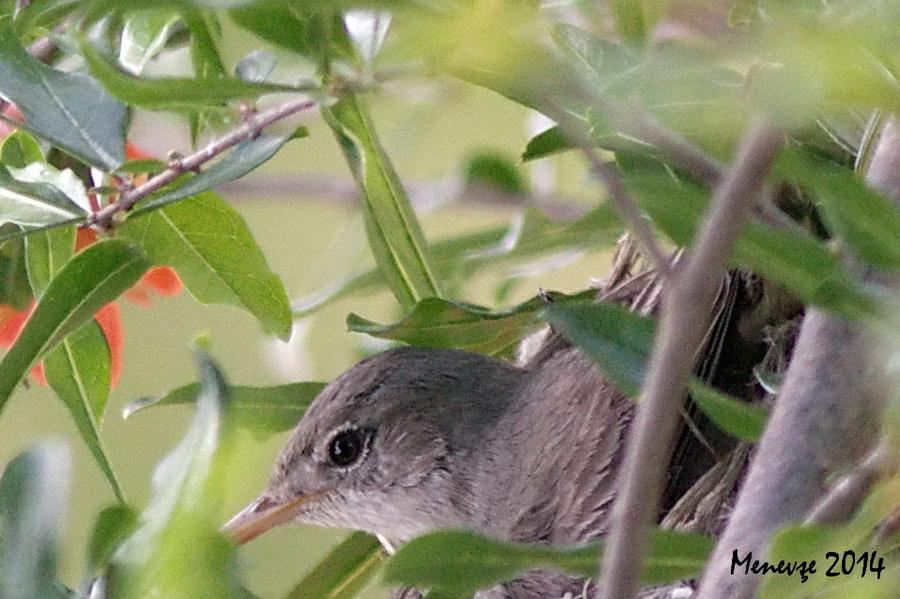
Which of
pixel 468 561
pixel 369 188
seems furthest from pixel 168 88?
pixel 468 561

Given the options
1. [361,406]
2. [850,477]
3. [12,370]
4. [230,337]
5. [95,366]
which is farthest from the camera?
[230,337]

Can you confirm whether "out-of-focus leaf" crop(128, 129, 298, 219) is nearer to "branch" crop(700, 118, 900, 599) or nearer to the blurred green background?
"branch" crop(700, 118, 900, 599)

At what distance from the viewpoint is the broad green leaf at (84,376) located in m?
1.46

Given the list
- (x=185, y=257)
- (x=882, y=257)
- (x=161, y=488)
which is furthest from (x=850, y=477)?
(x=185, y=257)

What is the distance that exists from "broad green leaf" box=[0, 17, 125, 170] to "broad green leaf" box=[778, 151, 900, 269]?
74cm

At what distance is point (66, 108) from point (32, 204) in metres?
0.11

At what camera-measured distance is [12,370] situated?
4.25 ft

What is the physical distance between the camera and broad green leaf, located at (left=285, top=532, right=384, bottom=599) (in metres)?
1.55

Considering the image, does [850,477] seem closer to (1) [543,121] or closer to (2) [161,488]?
(2) [161,488]

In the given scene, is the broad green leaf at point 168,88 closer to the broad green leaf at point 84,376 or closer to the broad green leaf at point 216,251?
the broad green leaf at point 216,251

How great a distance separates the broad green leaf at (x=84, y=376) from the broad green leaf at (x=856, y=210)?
0.92 meters

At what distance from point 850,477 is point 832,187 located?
0.65 feet

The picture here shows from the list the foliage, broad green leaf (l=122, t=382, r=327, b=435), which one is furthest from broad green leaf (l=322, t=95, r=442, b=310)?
broad green leaf (l=122, t=382, r=327, b=435)

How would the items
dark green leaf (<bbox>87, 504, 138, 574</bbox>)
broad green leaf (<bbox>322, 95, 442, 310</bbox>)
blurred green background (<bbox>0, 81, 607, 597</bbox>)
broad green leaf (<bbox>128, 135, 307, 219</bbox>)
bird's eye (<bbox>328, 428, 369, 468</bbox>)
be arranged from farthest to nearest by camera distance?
blurred green background (<bbox>0, 81, 607, 597</bbox>) → bird's eye (<bbox>328, 428, 369, 468</bbox>) → broad green leaf (<bbox>322, 95, 442, 310</bbox>) → broad green leaf (<bbox>128, 135, 307, 219</bbox>) → dark green leaf (<bbox>87, 504, 138, 574</bbox>)
